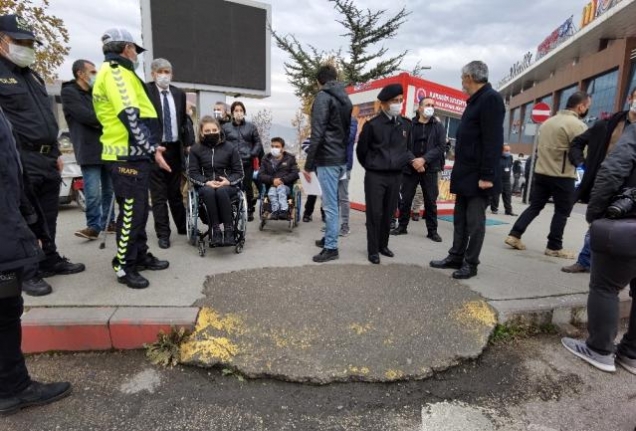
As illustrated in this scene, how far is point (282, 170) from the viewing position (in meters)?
6.02

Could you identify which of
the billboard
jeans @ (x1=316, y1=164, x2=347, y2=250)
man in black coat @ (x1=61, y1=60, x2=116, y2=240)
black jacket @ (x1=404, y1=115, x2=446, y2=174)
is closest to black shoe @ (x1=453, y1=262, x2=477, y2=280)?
jeans @ (x1=316, y1=164, x2=347, y2=250)

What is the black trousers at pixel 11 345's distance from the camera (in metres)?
2.02

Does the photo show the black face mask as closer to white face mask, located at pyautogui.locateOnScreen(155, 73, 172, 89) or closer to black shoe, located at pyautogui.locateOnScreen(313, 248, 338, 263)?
white face mask, located at pyautogui.locateOnScreen(155, 73, 172, 89)

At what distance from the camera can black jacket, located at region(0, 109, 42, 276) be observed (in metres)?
1.90

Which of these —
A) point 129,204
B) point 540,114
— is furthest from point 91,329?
point 540,114

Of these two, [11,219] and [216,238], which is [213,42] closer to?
[216,238]

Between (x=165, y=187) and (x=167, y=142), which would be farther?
(x=165, y=187)

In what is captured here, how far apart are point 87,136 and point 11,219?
121 inches

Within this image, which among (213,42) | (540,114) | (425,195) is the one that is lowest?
(425,195)

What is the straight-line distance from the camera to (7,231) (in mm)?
1905

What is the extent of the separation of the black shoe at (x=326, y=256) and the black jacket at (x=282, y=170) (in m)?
1.80

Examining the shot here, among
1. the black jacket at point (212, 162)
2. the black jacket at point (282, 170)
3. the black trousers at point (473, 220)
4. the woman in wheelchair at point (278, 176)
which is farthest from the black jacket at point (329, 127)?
the black jacket at point (282, 170)

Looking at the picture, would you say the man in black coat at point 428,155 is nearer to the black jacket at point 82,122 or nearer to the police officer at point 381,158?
the police officer at point 381,158

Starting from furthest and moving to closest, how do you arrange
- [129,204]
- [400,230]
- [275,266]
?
[400,230], [275,266], [129,204]
